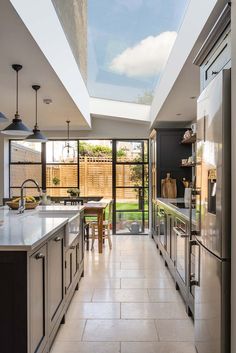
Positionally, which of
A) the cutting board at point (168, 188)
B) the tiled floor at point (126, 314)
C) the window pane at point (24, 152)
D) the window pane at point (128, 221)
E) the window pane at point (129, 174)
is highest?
the window pane at point (24, 152)

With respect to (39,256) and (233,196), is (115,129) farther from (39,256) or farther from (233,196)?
(233,196)

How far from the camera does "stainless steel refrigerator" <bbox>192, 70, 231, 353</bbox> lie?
176 cm

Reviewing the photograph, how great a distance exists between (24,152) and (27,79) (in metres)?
4.40

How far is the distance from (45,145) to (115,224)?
2664 millimetres

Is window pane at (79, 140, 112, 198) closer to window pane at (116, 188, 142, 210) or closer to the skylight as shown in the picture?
window pane at (116, 188, 142, 210)

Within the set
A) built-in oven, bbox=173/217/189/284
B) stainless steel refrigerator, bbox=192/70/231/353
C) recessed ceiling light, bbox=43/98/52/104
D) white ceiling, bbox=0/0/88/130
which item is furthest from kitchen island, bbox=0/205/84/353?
recessed ceiling light, bbox=43/98/52/104

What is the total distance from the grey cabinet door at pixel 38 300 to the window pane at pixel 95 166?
5.56 metres

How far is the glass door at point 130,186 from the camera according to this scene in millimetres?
7617

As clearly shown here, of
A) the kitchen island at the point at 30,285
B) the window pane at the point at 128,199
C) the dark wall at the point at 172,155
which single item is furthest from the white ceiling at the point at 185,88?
the kitchen island at the point at 30,285

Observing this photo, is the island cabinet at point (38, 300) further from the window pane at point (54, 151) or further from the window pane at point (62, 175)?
the window pane at point (54, 151)

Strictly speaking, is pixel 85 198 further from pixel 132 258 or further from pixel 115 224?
pixel 132 258

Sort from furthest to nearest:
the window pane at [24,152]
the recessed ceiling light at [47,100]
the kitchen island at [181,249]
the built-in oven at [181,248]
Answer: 1. the window pane at [24,152]
2. the recessed ceiling light at [47,100]
3. the built-in oven at [181,248]
4. the kitchen island at [181,249]

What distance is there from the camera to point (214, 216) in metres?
1.90

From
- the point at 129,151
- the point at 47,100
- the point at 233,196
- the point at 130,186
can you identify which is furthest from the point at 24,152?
the point at 233,196
